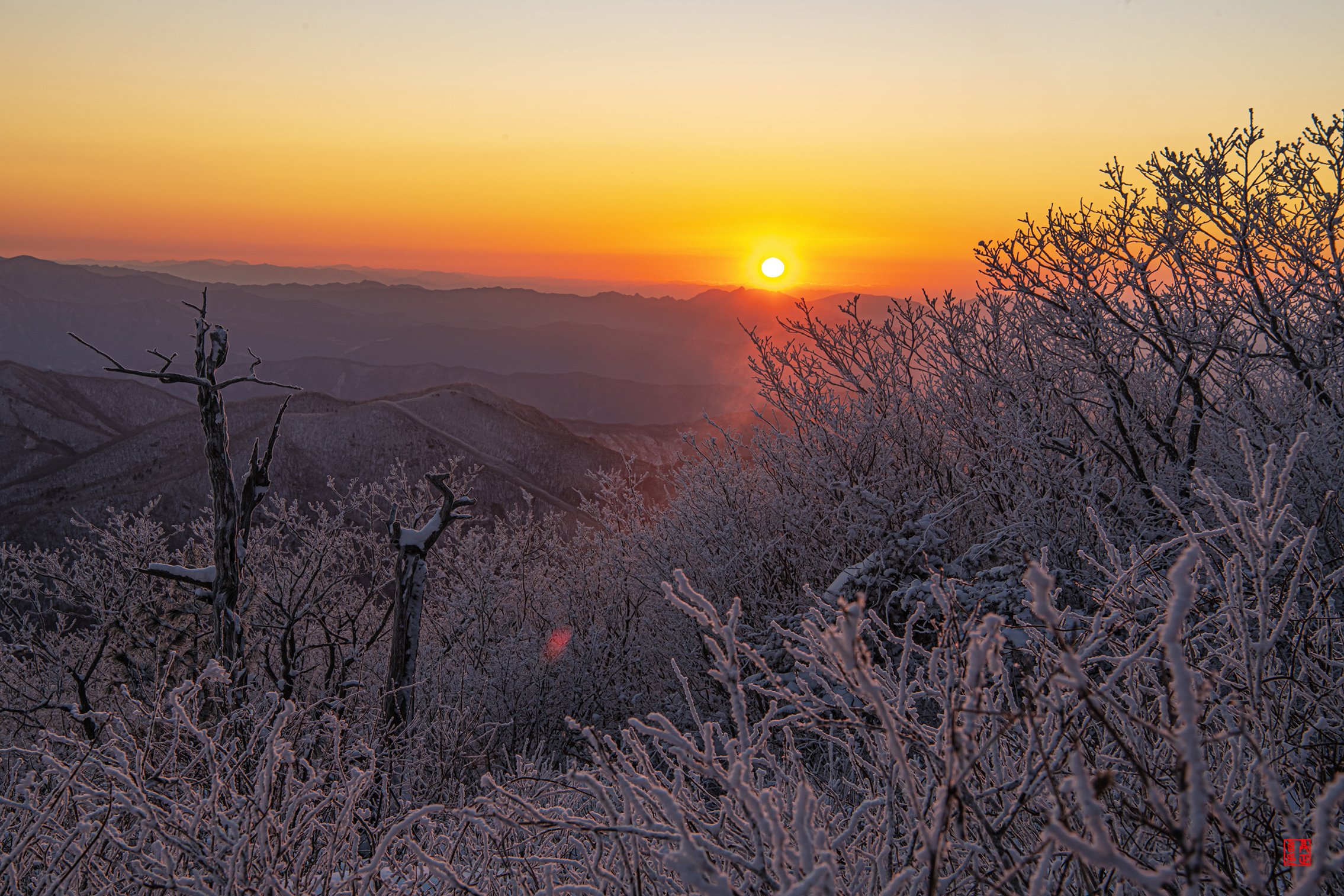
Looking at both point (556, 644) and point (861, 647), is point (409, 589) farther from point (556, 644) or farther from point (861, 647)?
point (861, 647)

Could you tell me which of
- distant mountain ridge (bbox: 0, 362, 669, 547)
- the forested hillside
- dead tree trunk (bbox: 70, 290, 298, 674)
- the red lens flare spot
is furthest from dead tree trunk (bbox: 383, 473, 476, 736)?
distant mountain ridge (bbox: 0, 362, 669, 547)

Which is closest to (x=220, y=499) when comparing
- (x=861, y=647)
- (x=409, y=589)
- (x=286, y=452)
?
(x=409, y=589)

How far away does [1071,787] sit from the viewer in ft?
7.04

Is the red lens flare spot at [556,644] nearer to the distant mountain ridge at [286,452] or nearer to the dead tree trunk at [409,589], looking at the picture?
the dead tree trunk at [409,589]

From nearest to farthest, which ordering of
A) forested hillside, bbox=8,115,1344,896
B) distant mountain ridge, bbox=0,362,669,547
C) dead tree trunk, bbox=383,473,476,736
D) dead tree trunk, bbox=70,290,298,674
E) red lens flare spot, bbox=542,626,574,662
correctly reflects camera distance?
forested hillside, bbox=8,115,1344,896 < dead tree trunk, bbox=70,290,298,674 < dead tree trunk, bbox=383,473,476,736 < red lens flare spot, bbox=542,626,574,662 < distant mountain ridge, bbox=0,362,669,547

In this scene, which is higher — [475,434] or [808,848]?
[808,848]

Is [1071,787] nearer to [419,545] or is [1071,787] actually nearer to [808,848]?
[808,848]

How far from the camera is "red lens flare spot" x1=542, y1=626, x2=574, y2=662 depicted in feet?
49.0

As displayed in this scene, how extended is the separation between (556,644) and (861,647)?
14906 mm

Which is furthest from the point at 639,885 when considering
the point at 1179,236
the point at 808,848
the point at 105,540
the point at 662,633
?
the point at 105,540

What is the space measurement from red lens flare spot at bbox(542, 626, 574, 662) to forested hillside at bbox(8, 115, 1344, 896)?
11cm

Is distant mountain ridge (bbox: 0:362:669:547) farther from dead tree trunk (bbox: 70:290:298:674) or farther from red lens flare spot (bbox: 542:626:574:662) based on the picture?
dead tree trunk (bbox: 70:290:298:674)

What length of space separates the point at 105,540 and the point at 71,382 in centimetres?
13350

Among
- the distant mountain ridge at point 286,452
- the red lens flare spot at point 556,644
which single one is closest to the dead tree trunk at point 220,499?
the red lens flare spot at point 556,644
